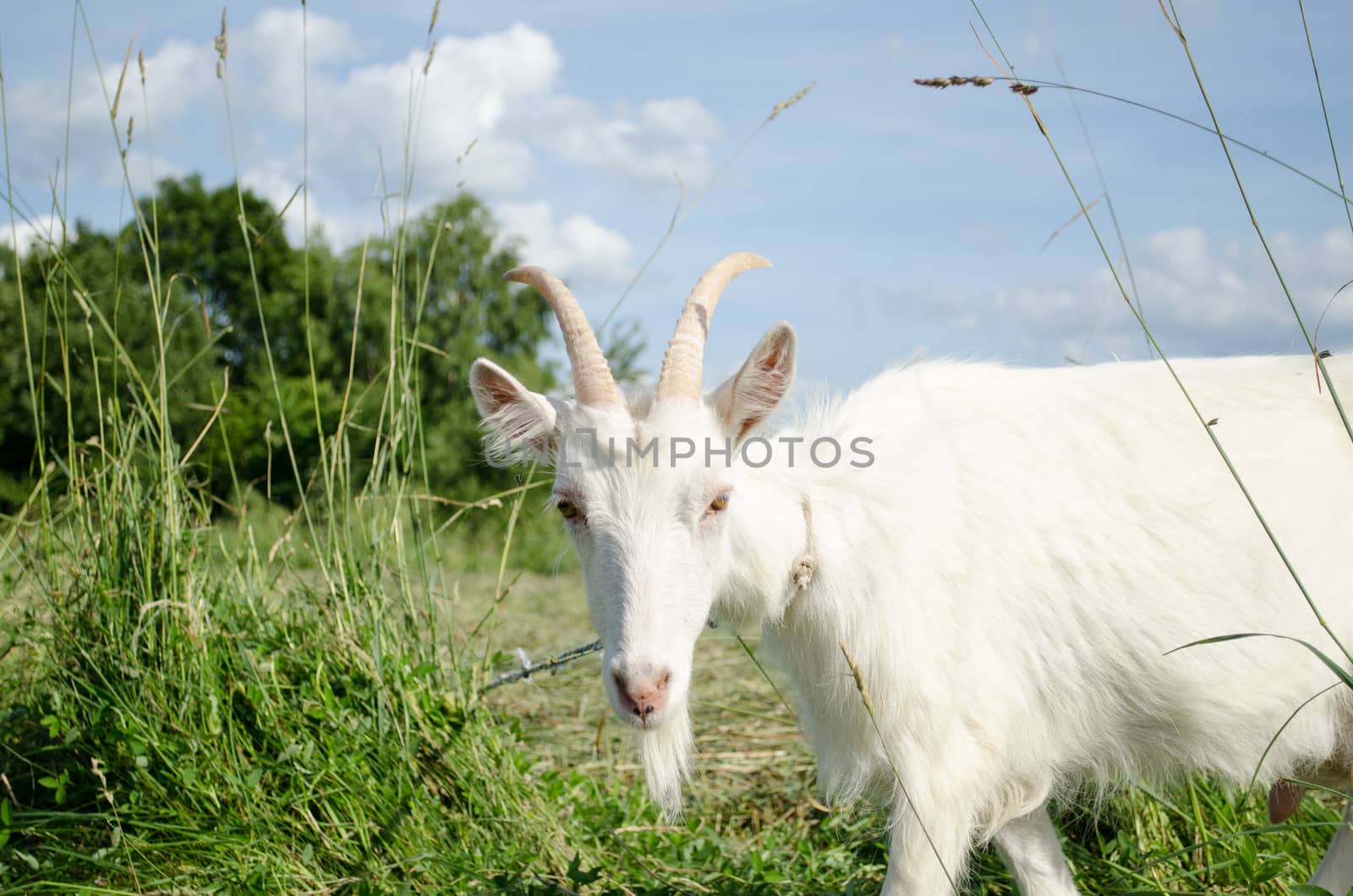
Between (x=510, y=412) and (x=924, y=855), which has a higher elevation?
(x=510, y=412)

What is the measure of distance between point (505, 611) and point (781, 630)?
16.9 feet

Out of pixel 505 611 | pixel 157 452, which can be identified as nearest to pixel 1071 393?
pixel 157 452

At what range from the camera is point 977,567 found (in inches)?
103

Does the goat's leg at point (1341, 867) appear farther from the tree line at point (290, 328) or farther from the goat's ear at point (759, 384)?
the tree line at point (290, 328)

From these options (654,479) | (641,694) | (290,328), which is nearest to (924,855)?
(641,694)

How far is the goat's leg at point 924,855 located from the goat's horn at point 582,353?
4.47ft

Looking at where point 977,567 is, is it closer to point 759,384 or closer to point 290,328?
point 759,384

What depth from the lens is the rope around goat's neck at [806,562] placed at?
8.26 ft

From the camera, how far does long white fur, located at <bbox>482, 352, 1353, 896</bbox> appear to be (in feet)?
8.00

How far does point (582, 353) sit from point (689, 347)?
0.30 meters

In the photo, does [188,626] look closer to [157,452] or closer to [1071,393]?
[157,452]

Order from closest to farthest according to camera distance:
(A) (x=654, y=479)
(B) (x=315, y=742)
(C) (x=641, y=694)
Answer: (C) (x=641, y=694), (A) (x=654, y=479), (B) (x=315, y=742)

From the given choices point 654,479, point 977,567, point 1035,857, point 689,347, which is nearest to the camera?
point 654,479

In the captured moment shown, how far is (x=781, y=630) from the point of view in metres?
2.65
